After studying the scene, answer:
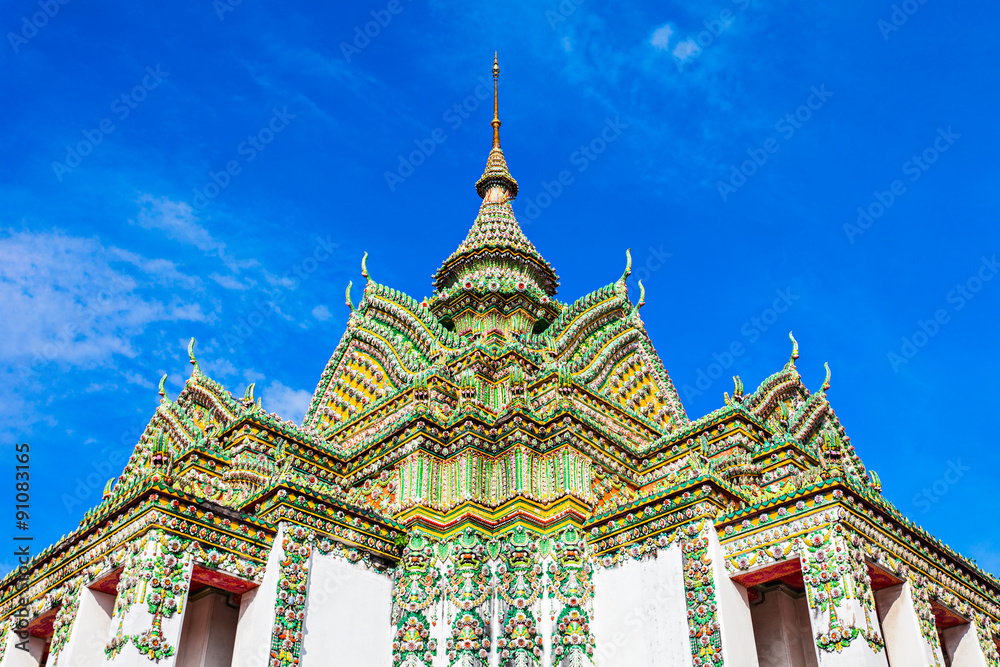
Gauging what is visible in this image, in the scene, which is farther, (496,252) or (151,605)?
(496,252)

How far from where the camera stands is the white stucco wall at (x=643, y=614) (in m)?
13.9

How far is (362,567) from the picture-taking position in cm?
1555

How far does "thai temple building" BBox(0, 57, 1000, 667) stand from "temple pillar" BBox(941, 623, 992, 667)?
0.03 metres

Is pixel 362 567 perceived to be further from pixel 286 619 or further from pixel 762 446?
pixel 762 446

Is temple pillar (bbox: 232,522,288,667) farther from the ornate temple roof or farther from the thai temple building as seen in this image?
the ornate temple roof

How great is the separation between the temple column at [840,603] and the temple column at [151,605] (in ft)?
28.7

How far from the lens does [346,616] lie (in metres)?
14.9

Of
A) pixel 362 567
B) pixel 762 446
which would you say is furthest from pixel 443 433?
pixel 762 446

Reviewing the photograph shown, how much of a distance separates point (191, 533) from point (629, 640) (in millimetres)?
6832

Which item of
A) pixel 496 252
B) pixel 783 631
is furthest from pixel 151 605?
pixel 496 252

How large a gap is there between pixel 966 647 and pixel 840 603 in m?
3.93

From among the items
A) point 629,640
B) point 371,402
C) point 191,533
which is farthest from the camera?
point 371,402

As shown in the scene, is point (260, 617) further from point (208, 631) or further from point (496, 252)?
point (496, 252)

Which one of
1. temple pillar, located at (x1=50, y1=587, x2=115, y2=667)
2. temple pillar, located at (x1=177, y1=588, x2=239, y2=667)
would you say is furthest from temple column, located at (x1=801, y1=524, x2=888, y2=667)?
temple pillar, located at (x1=50, y1=587, x2=115, y2=667)
